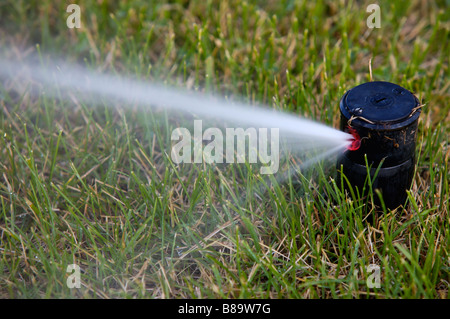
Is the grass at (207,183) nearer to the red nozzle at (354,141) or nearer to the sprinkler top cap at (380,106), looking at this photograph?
the red nozzle at (354,141)

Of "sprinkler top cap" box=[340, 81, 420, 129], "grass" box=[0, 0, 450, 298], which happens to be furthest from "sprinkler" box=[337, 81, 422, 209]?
"grass" box=[0, 0, 450, 298]

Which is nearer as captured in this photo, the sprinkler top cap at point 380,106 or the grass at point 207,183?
the sprinkler top cap at point 380,106

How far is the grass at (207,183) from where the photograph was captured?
2.05 metres

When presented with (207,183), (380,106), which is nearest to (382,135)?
(380,106)

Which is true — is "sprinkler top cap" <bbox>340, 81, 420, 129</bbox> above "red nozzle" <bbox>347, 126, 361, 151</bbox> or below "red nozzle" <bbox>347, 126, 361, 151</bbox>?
above

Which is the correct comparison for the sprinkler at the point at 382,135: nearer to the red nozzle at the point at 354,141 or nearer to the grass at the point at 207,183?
the red nozzle at the point at 354,141

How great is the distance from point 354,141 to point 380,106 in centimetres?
16

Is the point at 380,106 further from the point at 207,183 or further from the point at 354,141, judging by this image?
the point at 207,183

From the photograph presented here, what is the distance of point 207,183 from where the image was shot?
2.25 meters

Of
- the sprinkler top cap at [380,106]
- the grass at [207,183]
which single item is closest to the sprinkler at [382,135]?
the sprinkler top cap at [380,106]

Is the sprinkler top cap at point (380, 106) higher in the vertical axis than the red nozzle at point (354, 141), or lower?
higher

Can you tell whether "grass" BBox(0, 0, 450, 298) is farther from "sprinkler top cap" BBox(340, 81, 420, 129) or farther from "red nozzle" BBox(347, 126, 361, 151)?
"sprinkler top cap" BBox(340, 81, 420, 129)

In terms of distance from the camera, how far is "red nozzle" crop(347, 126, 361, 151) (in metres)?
1.97

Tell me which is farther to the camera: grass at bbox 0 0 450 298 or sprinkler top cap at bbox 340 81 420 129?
grass at bbox 0 0 450 298
